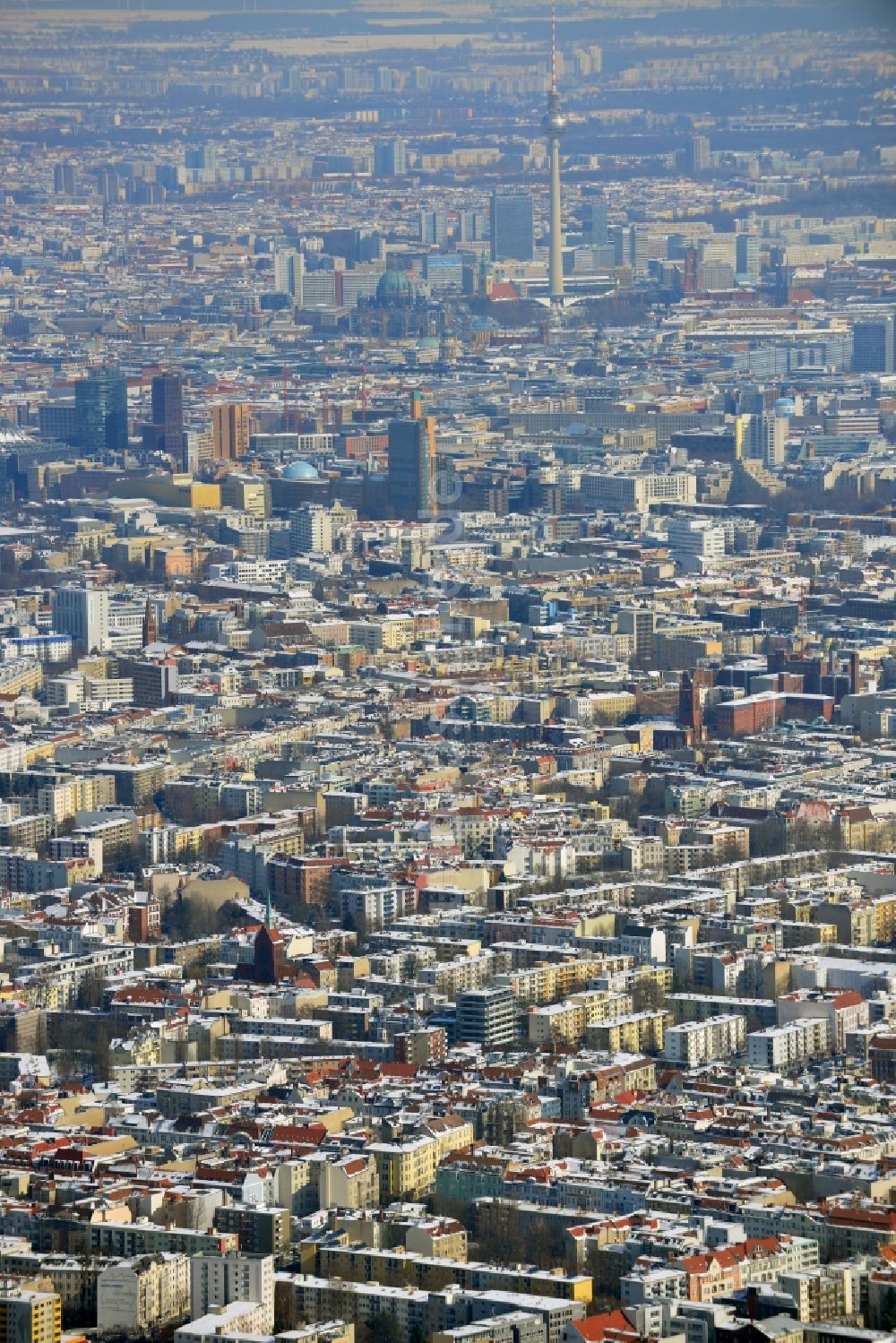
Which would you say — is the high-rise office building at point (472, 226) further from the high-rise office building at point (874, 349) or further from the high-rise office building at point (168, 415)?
the high-rise office building at point (168, 415)

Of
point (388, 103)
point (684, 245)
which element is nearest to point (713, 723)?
point (684, 245)

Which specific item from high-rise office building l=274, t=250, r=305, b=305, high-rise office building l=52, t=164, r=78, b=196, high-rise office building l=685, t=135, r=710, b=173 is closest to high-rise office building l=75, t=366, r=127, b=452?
high-rise office building l=274, t=250, r=305, b=305

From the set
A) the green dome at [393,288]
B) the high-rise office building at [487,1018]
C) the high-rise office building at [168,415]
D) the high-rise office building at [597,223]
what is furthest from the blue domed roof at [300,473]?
the high-rise office building at [597,223]

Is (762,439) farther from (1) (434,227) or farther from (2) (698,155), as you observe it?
(2) (698,155)

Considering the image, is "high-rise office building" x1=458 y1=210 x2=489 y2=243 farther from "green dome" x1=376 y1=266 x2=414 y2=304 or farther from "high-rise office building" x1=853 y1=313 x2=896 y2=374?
"high-rise office building" x1=853 y1=313 x2=896 y2=374

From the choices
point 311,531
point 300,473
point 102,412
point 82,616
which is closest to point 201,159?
point 102,412

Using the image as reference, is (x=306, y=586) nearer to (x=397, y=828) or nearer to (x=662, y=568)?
(x=662, y=568)
